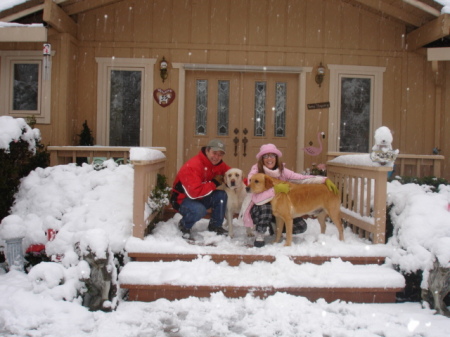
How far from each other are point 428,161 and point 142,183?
4869mm

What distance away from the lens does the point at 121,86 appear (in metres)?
7.59

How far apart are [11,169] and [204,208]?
236 cm

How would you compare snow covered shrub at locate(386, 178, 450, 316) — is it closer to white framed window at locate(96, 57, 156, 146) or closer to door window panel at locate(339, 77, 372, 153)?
door window panel at locate(339, 77, 372, 153)

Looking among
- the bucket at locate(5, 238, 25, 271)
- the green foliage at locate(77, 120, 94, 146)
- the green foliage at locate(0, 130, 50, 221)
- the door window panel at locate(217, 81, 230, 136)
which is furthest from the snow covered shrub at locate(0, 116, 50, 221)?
the door window panel at locate(217, 81, 230, 136)

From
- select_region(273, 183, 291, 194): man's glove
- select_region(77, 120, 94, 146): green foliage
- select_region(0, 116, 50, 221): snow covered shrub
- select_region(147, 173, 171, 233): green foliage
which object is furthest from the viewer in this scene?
select_region(77, 120, 94, 146): green foliage

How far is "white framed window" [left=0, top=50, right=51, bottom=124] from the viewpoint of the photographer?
7.20 metres

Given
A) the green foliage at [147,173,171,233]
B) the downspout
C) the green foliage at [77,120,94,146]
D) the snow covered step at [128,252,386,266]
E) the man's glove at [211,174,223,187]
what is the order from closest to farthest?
the snow covered step at [128,252,386,266] < the green foliage at [147,173,171,233] < the man's glove at [211,174,223,187] < the downspout < the green foliage at [77,120,94,146]

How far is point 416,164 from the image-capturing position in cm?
683

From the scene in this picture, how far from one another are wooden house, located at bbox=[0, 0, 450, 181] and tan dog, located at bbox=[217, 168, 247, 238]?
8.49 ft

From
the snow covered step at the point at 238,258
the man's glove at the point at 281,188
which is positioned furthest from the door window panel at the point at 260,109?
the snow covered step at the point at 238,258

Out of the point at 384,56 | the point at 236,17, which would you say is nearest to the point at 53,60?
the point at 236,17

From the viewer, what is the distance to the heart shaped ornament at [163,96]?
754 centimetres

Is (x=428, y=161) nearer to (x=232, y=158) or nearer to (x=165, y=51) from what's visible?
(x=232, y=158)

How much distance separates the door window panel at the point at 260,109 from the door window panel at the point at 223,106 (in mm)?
542
